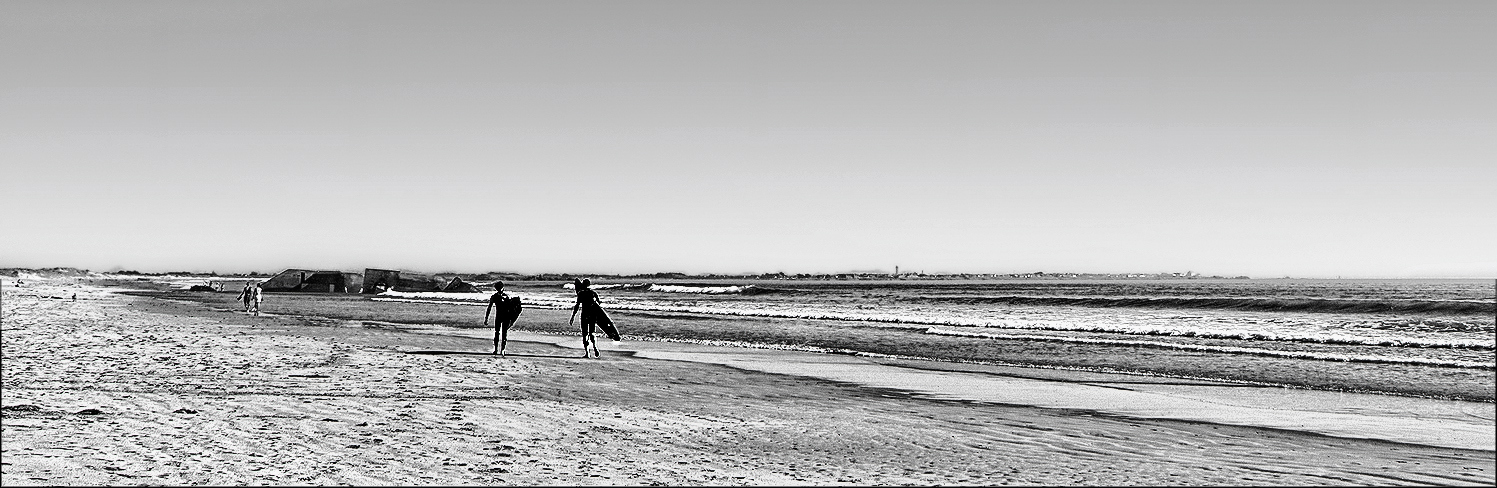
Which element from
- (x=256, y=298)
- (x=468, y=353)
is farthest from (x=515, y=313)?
(x=256, y=298)

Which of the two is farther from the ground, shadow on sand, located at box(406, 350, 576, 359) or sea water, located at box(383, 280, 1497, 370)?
sea water, located at box(383, 280, 1497, 370)

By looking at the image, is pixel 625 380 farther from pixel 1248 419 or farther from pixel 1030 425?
pixel 1248 419

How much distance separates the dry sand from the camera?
23.6 ft

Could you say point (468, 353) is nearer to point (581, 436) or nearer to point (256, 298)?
point (581, 436)

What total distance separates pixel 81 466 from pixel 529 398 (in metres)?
5.19

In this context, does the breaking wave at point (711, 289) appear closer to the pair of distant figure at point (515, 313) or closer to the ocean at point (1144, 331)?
the ocean at point (1144, 331)

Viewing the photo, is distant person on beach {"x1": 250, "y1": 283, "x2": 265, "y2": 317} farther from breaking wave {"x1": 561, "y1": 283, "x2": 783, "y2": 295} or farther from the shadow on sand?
breaking wave {"x1": 561, "y1": 283, "x2": 783, "y2": 295}

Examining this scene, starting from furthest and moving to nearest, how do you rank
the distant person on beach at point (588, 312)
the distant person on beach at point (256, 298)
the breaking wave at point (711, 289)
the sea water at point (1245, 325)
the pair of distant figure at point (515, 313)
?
the breaking wave at point (711, 289), the distant person on beach at point (256, 298), the sea water at point (1245, 325), the distant person on beach at point (588, 312), the pair of distant figure at point (515, 313)

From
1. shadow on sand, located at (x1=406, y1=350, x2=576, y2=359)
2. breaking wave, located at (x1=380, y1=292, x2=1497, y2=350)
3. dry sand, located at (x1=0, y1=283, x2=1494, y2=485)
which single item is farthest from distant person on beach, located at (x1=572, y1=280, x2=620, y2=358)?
breaking wave, located at (x1=380, y1=292, x2=1497, y2=350)

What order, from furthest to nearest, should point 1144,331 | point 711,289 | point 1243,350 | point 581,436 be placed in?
point 711,289 → point 1144,331 → point 1243,350 → point 581,436

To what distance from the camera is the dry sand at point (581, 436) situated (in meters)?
7.18

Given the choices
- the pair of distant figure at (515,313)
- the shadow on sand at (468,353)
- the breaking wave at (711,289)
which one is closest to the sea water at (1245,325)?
the pair of distant figure at (515,313)

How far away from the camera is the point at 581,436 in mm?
8844

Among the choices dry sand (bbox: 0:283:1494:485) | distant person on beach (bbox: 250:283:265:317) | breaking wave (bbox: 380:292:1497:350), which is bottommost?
dry sand (bbox: 0:283:1494:485)
